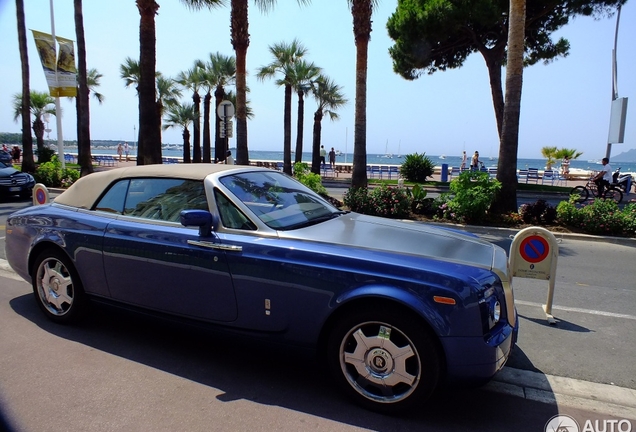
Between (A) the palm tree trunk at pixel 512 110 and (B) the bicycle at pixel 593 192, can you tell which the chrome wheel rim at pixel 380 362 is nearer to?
(A) the palm tree trunk at pixel 512 110

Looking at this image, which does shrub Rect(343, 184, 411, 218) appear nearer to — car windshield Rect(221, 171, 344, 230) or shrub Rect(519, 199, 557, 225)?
shrub Rect(519, 199, 557, 225)

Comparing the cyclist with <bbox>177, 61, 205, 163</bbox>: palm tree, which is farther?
<bbox>177, 61, 205, 163</bbox>: palm tree

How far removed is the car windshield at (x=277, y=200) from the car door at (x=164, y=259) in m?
0.34

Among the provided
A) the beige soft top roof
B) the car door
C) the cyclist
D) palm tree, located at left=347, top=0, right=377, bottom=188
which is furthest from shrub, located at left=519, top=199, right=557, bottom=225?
the car door

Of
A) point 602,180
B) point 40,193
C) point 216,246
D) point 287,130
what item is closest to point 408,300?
point 216,246

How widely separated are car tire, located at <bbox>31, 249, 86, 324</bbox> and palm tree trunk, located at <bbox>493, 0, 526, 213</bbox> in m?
9.87

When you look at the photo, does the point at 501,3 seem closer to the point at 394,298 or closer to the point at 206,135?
the point at 394,298

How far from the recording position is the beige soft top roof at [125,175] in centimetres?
388

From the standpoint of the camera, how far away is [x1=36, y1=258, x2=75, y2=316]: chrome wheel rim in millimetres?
4191

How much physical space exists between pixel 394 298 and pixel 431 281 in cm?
25

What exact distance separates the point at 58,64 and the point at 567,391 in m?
21.5

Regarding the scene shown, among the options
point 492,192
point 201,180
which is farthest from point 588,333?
point 492,192

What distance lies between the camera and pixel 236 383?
10.9ft

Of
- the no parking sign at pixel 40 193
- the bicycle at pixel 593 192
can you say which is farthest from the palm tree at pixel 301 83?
the no parking sign at pixel 40 193
